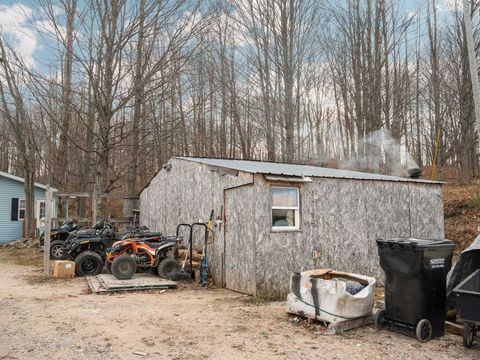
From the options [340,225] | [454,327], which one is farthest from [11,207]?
[454,327]

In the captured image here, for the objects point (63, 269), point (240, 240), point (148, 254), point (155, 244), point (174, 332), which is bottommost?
point (174, 332)

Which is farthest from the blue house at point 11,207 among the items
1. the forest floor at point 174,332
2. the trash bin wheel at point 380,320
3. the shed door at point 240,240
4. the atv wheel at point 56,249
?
the trash bin wheel at point 380,320

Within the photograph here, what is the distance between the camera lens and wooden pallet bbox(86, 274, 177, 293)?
8.46m

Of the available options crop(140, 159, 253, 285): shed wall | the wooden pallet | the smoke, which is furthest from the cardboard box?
the smoke

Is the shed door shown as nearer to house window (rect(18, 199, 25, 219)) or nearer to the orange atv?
the orange atv

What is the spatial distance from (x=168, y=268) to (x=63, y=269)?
8.83 ft

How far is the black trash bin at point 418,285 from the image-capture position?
17.0 feet

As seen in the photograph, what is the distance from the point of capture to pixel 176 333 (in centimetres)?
550

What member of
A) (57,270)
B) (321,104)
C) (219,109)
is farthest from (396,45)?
(57,270)

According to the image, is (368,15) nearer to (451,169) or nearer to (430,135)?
(430,135)

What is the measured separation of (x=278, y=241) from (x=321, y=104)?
65.7 feet

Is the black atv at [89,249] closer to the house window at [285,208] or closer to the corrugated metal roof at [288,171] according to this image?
the corrugated metal roof at [288,171]

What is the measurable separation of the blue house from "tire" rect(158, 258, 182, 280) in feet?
47.4

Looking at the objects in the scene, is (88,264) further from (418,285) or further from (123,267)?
(418,285)
